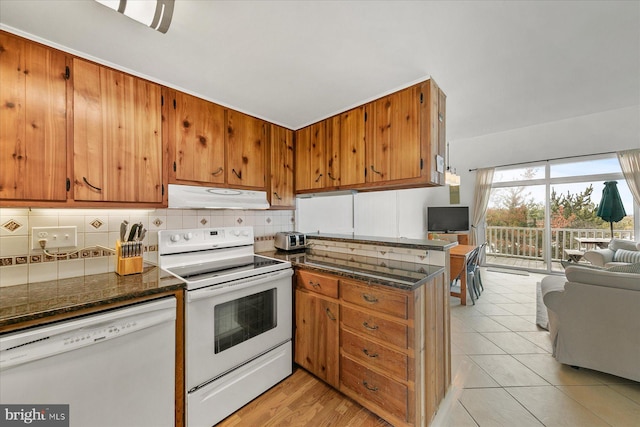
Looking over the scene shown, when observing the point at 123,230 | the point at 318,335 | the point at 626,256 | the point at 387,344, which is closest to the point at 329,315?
the point at 318,335

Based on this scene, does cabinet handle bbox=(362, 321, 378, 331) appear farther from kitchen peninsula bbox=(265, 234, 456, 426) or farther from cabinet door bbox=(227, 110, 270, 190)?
cabinet door bbox=(227, 110, 270, 190)

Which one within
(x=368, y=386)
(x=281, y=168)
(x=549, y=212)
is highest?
(x=281, y=168)

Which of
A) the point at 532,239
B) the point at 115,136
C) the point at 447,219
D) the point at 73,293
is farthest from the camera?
the point at 447,219

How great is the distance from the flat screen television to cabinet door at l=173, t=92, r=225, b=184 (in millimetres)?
5017

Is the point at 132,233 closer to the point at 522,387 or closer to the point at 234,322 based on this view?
the point at 234,322

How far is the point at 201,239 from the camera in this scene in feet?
6.45

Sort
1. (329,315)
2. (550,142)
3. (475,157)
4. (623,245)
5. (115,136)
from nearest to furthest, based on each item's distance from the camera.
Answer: (115,136) < (329,315) < (623,245) < (550,142) < (475,157)

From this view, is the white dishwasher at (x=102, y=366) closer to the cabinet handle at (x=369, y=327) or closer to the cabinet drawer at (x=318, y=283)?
the cabinet drawer at (x=318, y=283)

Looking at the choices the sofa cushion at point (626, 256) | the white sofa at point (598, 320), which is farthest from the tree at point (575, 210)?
the white sofa at point (598, 320)

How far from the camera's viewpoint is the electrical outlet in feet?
4.64

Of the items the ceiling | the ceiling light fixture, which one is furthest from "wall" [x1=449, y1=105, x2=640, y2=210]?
the ceiling light fixture

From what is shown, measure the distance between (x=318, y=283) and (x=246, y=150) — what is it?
4.45 ft

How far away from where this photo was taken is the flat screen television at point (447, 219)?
5.28 meters

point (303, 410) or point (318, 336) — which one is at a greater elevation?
point (318, 336)
